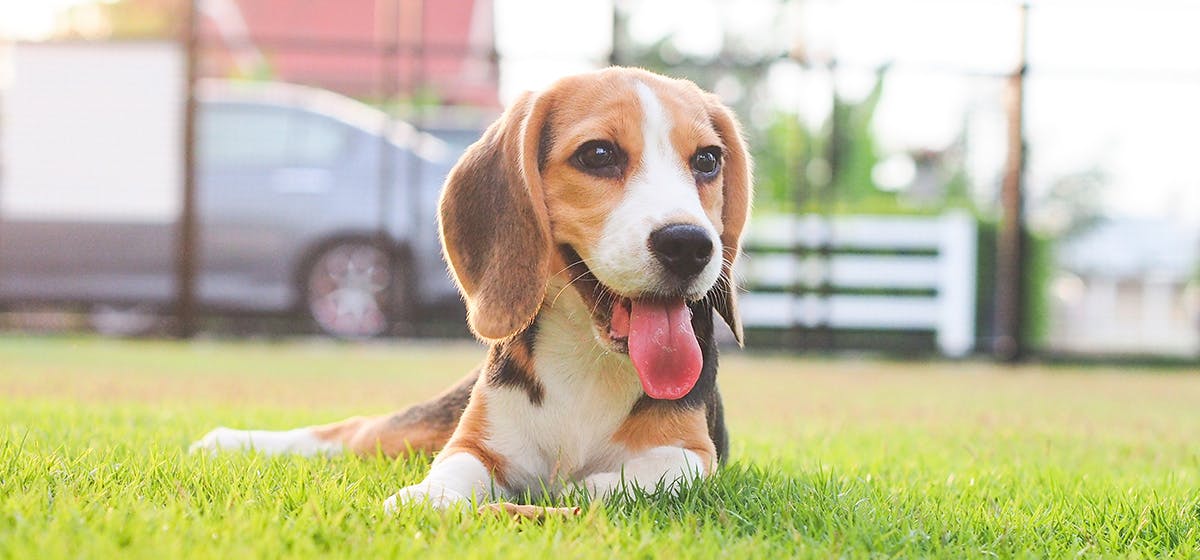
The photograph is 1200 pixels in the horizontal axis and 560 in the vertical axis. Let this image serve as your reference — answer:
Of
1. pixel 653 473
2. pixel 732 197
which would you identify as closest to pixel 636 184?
pixel 732 197

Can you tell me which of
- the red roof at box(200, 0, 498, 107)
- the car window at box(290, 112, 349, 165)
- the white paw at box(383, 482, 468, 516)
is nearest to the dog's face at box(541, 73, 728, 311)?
the white paw at box(383, 482, 468, 516)

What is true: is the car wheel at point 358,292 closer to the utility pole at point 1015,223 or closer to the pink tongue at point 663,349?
the utility pole at point 1015,223

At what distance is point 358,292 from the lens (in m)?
11.7

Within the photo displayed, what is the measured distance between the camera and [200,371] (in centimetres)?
830

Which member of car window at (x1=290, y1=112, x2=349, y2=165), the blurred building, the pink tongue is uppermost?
car window at (x1=290, y1=112, x2=349, y2=165)

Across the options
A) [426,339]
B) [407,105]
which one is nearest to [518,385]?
[426,339]

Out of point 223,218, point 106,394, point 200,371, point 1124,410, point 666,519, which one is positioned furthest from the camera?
point 223,218

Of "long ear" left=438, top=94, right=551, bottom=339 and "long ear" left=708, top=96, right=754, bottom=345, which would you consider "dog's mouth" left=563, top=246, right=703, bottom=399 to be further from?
"long ear" left=708, top=96, right=754, bottom=345

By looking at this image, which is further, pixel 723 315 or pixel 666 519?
pixel 723 315

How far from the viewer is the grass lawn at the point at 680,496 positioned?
234 centimetres

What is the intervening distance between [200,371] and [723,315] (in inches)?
227

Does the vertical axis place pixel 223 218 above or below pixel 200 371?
above

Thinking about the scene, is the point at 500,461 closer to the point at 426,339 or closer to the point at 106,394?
the point at 106,394

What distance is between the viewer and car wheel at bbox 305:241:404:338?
38.1 ft
